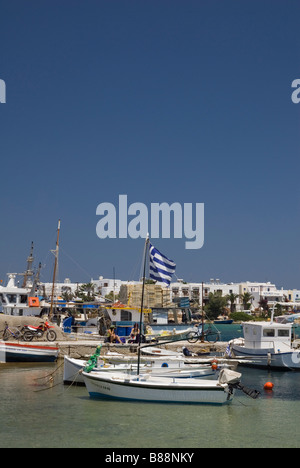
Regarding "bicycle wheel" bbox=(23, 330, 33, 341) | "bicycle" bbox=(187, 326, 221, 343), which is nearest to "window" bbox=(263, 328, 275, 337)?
"bicycle" bbox=(187, 326, 221, 343)

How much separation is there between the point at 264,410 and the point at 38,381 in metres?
13.4

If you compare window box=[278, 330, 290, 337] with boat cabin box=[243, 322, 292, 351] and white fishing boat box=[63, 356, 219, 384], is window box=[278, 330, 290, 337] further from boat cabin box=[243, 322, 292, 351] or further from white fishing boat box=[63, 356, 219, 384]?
white fishing boat box=[63, 356, 219, 384]

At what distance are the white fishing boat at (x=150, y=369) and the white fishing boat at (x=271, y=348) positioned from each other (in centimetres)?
1032

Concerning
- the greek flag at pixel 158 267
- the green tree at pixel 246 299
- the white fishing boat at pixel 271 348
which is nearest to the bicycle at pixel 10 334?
the white fishing boat at pixel 271 348

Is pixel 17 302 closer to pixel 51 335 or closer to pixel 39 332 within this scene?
pixel 39 332

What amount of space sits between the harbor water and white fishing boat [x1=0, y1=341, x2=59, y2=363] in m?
9.40

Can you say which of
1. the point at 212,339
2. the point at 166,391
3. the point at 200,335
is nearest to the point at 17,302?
the point at 200,335

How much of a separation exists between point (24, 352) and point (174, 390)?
1745 cm

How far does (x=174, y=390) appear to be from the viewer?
23.7m

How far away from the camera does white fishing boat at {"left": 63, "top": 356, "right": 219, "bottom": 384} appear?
90.0 feet

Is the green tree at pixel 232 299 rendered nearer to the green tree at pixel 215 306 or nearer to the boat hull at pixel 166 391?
the green tree at pixel 215 306

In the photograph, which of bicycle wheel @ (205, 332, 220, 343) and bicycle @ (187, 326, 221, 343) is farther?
bicycle wheel @ (205, 332, 220, 343)
